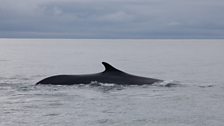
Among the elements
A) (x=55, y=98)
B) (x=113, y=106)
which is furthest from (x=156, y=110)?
(x=55, y=98)

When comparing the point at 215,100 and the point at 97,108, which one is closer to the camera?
the point at 97,108

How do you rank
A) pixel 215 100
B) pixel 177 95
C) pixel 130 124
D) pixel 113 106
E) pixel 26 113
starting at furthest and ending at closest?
pixel 177 95, pixel 215 100, pixel 113 106, pixel 26 113, pixel 130 124

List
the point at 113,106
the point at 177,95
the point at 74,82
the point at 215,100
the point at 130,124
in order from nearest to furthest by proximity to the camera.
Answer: the point at 130,124 < the point at 113,106 < the point at 215,100 < the point at 177,95 < the point at 74,82

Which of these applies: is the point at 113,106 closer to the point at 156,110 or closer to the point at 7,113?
the point at 156,110

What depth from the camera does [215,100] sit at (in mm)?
15117

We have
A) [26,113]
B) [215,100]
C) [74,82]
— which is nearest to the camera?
[26,113]

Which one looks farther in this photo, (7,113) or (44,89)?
(44,89)

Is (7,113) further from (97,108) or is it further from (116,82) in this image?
(116,82)

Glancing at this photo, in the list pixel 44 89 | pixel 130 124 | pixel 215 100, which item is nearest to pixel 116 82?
pixel 44 89

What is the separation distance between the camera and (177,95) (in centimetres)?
1630

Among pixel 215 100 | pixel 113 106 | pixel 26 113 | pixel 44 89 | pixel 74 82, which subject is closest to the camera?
pixel 26 113

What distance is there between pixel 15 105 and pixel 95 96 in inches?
110

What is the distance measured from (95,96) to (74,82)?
3.06 meters

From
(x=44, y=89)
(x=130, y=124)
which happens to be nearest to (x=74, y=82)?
(x=44, y=89)
